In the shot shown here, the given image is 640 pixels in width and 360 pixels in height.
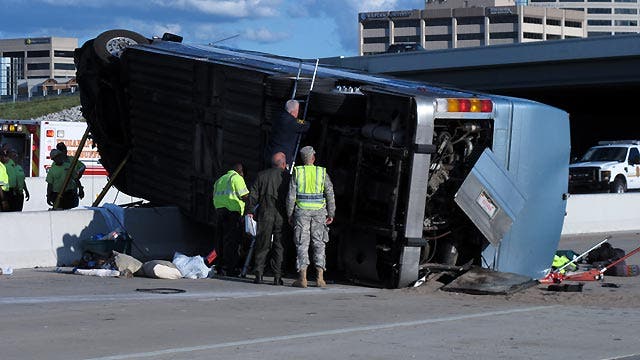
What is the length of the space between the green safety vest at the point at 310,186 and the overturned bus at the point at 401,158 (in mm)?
639

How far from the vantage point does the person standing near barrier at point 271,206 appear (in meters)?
13.6

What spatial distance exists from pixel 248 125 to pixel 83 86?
185 inches

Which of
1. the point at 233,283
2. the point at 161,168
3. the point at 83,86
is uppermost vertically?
the point at 83,86

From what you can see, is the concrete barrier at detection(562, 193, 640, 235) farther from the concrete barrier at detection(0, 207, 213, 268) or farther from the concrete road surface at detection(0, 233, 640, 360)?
the concrete road surface at detection(0, 233, 640, 360)

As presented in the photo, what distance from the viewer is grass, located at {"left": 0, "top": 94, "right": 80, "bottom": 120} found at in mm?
85062

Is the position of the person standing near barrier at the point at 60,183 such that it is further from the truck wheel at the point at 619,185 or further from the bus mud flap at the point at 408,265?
the truck wheel at the point at 619,185

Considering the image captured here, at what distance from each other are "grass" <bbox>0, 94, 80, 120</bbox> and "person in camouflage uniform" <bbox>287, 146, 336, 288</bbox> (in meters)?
Result: 73.1

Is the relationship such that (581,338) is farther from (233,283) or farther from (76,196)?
(76,196)

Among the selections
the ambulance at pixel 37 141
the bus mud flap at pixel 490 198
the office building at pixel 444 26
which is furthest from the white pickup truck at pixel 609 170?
the office building at pixel 444 26

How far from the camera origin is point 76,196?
19781mm

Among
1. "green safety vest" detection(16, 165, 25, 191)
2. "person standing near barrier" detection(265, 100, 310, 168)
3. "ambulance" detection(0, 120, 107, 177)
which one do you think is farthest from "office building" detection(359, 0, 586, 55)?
"person standing near barrier" detection(265, 100, 310, 168)

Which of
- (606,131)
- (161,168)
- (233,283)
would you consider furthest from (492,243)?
(606,131)

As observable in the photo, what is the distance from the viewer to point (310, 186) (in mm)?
13250

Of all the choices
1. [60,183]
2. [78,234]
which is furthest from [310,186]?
[60,183]
